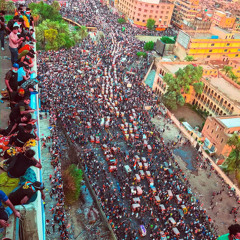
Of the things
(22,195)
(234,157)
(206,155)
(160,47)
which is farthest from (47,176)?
(160,47)

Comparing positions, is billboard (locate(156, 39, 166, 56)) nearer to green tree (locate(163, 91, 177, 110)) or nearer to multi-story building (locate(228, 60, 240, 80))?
multi-story building (locate(228, 60, 240, 80))

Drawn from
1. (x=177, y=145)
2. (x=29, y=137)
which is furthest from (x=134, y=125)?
(x=29, y=137)

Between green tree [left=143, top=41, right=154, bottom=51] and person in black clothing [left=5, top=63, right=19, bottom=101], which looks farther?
green tree [left=143, top=41, right=154, bottom=51]

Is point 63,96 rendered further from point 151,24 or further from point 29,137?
point 151,24

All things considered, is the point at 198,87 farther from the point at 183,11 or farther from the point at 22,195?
the point at 183,11

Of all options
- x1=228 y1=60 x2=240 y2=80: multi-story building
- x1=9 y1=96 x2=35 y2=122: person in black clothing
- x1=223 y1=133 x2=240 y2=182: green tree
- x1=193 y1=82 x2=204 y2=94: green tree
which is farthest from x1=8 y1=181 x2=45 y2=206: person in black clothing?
x1=228 y1=60 x2=240 y2=80: multi-story building

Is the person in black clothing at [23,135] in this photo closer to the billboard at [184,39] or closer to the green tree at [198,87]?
the green tree at [198,87]

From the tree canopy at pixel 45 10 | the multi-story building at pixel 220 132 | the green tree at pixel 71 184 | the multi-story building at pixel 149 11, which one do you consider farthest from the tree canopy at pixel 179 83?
the multi-story building at pixel 149 11
